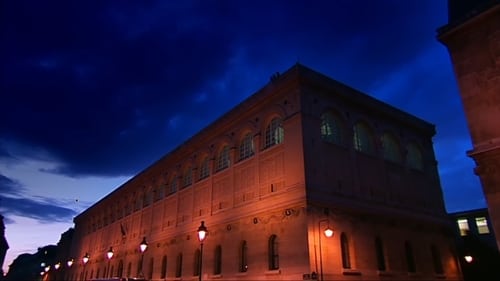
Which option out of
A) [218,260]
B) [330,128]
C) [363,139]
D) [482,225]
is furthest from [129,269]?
[482,225]

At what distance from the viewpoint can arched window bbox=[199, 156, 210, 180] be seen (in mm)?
31862

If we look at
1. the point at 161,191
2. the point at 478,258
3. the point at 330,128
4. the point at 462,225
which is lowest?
the point at 478,258

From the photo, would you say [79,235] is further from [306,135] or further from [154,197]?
[306,135]

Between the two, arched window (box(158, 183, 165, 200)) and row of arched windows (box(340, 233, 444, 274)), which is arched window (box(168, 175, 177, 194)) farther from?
row of arched windows (box(340, 233, 444, 274))

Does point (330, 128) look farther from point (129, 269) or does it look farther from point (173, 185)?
point (129, 269)

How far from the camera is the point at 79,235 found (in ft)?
210

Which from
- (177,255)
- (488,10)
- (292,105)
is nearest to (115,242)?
(177,255)

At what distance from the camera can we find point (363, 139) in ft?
88.4

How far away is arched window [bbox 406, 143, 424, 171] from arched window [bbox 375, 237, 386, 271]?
8.69m

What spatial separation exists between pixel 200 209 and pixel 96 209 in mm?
35202

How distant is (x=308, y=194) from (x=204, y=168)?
46.5ft

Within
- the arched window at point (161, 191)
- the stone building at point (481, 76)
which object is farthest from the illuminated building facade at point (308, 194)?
the stone building at point (481, 76)

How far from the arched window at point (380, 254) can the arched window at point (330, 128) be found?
23.0 ft

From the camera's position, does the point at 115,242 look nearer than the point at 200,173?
No
